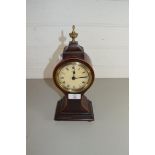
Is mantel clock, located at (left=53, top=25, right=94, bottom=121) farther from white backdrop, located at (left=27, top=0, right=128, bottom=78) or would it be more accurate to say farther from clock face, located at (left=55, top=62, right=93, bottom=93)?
white backdrop, located at (left=27, top=0, right=128, bottom=78)

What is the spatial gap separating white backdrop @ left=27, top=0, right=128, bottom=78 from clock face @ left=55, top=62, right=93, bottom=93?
0.50 metres

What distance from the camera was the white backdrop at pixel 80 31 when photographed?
1550mm

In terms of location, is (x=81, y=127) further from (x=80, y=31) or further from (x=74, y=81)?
(x=80, y=31)

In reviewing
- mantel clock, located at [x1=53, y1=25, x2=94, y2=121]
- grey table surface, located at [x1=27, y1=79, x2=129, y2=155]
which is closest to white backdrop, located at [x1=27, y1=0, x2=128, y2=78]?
grey table surface, located at [x1=27, y1=79, x2=129, y2=155]

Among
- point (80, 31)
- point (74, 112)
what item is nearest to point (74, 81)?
point (74, 112)

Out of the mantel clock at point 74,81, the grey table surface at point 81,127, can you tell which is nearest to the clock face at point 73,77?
the mantel clock at point 74,81

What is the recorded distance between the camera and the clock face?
3.61 feet

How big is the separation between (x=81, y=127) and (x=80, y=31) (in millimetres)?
668

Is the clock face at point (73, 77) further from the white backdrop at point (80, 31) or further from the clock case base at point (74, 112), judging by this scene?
the white backdrop at point (80, 31)

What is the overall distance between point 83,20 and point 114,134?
0.77m
